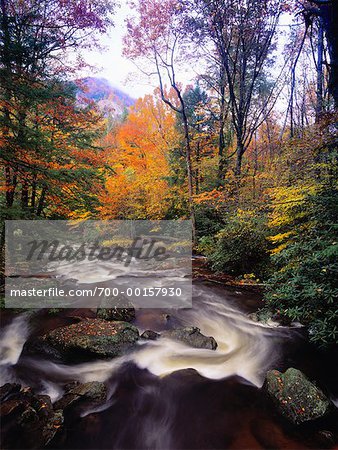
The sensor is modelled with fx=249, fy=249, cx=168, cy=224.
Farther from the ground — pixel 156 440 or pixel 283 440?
pixel 283 440

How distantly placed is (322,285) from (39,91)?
7.21 metres

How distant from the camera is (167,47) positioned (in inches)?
482

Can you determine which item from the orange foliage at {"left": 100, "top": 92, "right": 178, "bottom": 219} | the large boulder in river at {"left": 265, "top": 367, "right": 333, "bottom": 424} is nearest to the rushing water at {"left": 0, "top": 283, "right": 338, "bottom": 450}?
the large boulder in river at {"left": 265, "top": 367, "right": 333, "bottom": 424}

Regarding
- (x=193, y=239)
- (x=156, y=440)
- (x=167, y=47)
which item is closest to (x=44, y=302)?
(x=156, y=440)

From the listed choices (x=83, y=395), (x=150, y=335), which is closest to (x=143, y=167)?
(x=150, y=335)

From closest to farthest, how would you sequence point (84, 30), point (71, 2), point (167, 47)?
point (71, 2) < point (84, 30) < point (167, 47)

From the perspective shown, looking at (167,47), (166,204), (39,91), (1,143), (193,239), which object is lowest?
(193,239)

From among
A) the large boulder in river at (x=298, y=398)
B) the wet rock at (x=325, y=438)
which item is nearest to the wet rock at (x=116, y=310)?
the large boulder in river at (x=298, y=398)

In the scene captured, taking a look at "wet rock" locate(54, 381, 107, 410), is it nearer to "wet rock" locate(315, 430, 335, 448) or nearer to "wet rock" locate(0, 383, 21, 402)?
"wet rock" locate(0, 383, 21, 402)

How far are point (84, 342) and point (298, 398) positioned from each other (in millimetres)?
3619

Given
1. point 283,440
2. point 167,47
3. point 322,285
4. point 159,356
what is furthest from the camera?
point 167,47

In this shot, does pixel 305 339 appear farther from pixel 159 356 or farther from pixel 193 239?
pixel 193 239

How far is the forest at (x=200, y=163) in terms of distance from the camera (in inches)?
191

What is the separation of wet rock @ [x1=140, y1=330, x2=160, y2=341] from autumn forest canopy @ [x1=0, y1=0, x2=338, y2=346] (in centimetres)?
245
